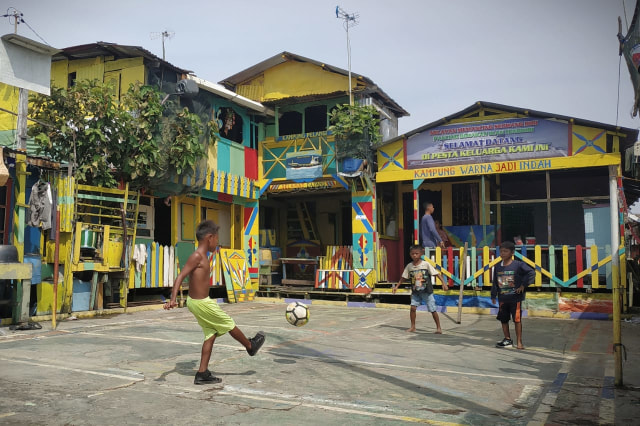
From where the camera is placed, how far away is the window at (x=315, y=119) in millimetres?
18594

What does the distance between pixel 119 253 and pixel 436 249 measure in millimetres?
8055

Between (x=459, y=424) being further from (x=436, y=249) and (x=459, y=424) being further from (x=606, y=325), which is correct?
(x=436, y=249)

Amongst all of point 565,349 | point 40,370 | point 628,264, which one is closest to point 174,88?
point 40,370

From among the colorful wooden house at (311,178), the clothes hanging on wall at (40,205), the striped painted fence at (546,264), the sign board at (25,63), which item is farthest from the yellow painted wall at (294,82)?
the clothes hanging on wall at (40,205)

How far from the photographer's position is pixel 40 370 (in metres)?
6.05

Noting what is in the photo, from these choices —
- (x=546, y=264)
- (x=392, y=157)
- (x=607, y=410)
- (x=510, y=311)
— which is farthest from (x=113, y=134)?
(x=607, y=410)

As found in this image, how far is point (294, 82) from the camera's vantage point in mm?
18797

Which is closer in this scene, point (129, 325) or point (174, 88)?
point (129, 325)

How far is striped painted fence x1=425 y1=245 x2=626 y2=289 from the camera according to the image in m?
12.9

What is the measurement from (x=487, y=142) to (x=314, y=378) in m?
10.7

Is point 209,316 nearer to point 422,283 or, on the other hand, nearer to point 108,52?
point 422,283

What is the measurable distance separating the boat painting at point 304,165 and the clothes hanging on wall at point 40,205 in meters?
8.40

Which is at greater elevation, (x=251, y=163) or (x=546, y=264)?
(x=251, y=163)

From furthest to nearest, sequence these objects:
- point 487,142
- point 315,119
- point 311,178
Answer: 1. point 315,119
2. point 311,178
3. point 487,142
